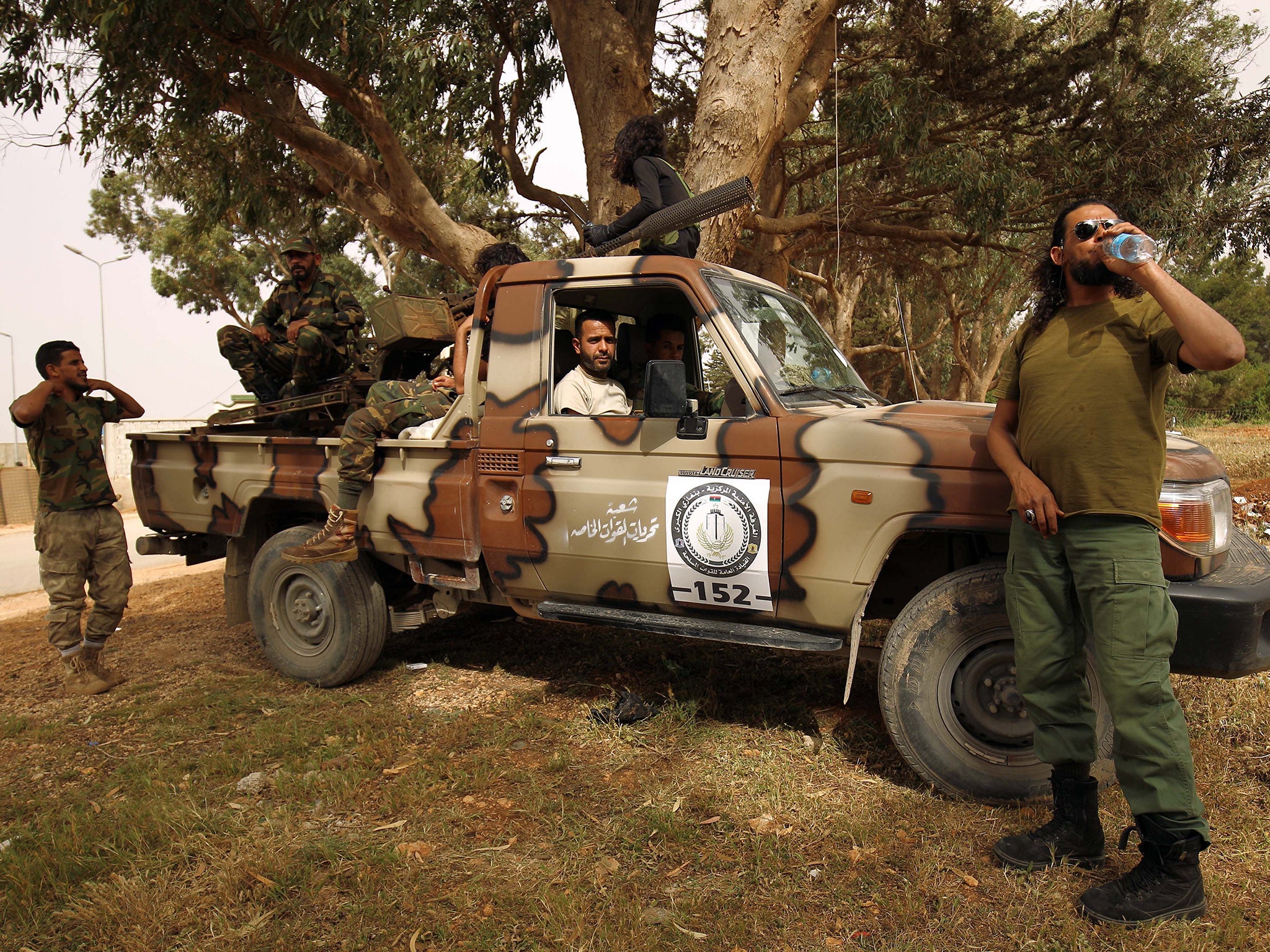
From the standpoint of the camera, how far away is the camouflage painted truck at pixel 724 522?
328 cm

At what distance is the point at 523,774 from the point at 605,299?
2.29 m

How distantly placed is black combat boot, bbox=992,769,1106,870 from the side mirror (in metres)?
1.90

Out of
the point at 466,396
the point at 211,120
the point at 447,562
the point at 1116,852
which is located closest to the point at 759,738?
the point at 1116,852

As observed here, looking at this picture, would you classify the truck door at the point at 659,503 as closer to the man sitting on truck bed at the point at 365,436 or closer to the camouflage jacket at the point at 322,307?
the man sitting on truck bed at the point at 365,436

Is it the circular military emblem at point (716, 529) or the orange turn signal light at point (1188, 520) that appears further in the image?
the circular military emblem at point (716, 529)

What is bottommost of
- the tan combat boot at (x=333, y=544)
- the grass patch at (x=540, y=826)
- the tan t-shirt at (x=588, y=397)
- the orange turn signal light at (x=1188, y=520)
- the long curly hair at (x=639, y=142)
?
the grass patch at (x=540, y=826)

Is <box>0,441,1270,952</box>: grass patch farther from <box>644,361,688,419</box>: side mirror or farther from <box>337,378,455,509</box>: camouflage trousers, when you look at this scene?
<box>644,361,688,419</box>: side mirror

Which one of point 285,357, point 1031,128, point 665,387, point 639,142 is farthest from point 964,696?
point 1031,128

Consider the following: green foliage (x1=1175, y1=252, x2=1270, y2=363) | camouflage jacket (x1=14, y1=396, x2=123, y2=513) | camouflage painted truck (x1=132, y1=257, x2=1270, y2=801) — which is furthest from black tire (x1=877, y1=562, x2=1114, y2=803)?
green foliage (x1=1175, y1=252, x2=1270, y2=363)

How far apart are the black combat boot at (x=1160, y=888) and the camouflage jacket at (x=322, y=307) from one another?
5.05 m

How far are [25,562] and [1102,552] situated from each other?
13991 millimetres

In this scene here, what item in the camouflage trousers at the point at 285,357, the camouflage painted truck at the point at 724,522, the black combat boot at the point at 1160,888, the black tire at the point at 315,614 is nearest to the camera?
the black combat boot at the point at 1160,888

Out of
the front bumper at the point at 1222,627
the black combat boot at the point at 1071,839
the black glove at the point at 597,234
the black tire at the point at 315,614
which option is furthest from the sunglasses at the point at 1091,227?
the black tire at the point at 315,614

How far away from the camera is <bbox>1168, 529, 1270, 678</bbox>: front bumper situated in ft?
9.57
